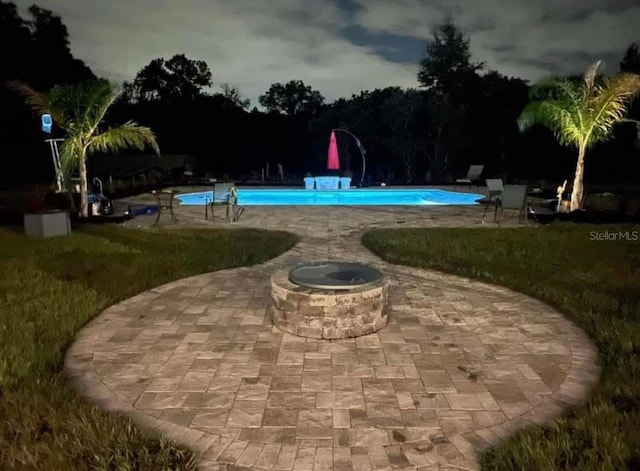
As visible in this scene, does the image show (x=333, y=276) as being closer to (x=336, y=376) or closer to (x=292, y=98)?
(x=336, y=376)

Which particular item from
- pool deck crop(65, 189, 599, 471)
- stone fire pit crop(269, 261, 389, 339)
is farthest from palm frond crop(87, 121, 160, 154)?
stone fire pit crop(269, 261, 389, 339)

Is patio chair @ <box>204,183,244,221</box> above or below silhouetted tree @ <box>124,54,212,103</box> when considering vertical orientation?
below

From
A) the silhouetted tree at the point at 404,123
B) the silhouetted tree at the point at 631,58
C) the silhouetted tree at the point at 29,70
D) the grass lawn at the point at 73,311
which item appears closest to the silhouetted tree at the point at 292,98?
the silhouetted tree at the point at 404,123

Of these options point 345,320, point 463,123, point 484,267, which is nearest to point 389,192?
point 463,123

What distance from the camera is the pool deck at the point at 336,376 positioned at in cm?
272

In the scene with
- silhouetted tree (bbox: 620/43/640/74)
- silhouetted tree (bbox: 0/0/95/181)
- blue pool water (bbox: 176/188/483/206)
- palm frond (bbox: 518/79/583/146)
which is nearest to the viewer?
palm frond (bbox: 518/79/583/146)

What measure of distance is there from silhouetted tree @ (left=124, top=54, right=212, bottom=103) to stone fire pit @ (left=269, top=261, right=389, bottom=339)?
31238 mm

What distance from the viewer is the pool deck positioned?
2.72 metres

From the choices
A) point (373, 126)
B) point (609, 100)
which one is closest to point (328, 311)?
point (609, 100)

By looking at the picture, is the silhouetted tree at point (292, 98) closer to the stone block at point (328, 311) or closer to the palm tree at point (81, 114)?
the palm tree at point (81, 114)

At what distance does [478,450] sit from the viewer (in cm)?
266

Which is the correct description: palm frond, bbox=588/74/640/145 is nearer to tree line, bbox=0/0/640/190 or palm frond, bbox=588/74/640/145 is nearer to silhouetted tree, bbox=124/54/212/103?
tree line, bbox=0/0/640/190

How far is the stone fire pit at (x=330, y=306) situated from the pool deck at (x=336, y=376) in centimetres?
11

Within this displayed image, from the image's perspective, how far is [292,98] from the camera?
34.1m
